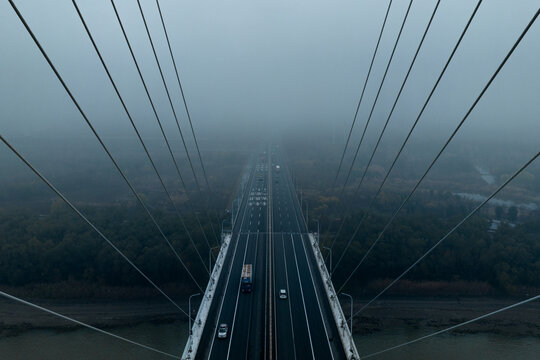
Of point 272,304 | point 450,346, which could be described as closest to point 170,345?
point 272,304

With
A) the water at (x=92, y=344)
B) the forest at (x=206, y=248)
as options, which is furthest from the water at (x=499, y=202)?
the water at (x=92, y=344)

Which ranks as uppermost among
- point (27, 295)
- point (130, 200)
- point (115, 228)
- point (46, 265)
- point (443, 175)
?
point (443, 175)

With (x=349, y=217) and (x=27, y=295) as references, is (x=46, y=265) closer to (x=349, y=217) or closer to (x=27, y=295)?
(x=27, y=295)

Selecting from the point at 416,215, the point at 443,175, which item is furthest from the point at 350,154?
the point at 416,215

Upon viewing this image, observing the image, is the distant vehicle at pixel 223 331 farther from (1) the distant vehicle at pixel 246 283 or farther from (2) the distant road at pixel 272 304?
(1) the distant vehicle at pixel 246 283

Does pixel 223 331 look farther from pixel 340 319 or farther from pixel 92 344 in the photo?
pixel 92 344
